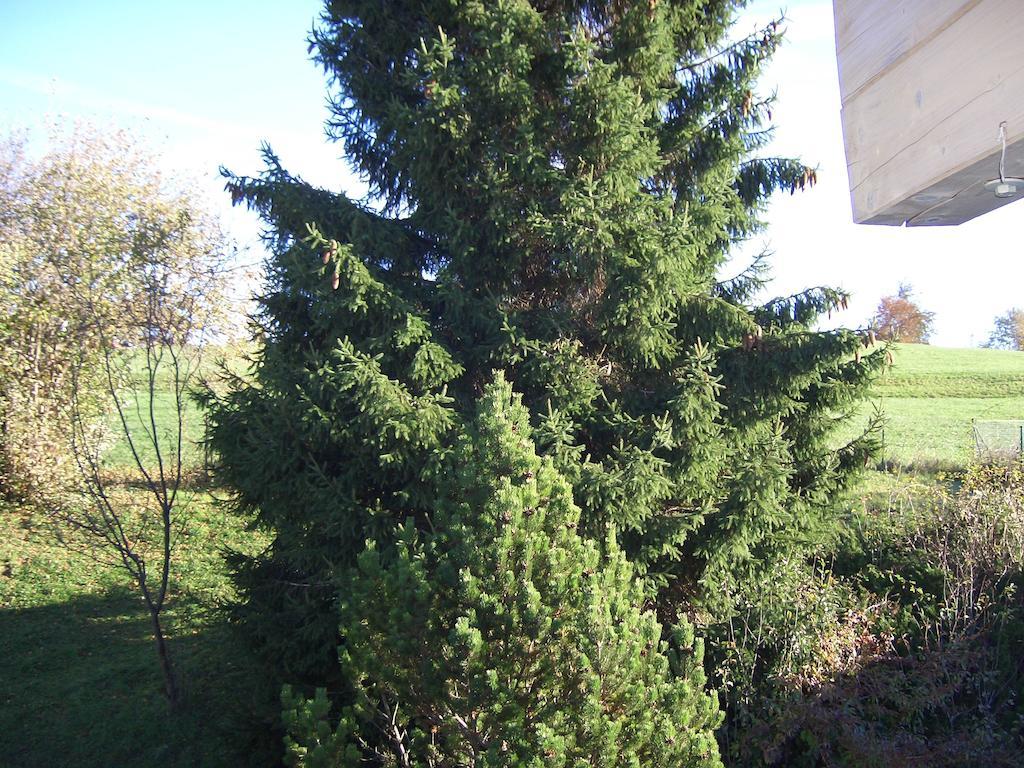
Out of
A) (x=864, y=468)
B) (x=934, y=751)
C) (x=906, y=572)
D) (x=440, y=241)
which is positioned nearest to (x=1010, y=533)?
(x=906, y=572)

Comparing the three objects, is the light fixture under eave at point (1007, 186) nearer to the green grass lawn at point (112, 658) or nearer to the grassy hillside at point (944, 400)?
the green grass lawn at point (112, 658)

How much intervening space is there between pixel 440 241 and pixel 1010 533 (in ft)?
20.0

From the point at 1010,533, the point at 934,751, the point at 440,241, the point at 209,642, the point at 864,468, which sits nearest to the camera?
the point at 934,751

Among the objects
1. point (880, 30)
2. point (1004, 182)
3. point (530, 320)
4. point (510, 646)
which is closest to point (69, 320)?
point (530, 320)

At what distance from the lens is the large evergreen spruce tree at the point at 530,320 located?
17.9 feet

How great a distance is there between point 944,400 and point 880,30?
89.1ft

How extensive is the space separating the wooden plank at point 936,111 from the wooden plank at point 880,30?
0.05 ft

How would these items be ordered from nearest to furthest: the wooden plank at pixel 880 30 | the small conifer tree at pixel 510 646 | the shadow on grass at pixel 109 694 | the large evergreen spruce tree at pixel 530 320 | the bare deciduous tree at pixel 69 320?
the wooden plank at pixel 880 30
the small conifer tree at pixel 510 646
the large evergreen spruce tree at pixel 530 320
the shadow on grass at pixel 109 694
the bare deciduous tree at pixel 69 320

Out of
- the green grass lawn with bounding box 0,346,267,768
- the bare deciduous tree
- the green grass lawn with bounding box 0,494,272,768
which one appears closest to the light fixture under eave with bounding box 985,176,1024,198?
the green grass lawn with bounding box 0,346,267,768

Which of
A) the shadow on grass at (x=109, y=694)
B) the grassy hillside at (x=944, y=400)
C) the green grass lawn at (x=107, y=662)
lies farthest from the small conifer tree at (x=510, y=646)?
the grassy hillside at (x=944, y=400)

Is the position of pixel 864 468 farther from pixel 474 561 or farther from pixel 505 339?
pixel 474 561

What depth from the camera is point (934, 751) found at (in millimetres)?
5184

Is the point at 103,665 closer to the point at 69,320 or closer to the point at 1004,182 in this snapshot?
the point at 69,320

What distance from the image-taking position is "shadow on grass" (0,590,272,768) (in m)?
6.59
